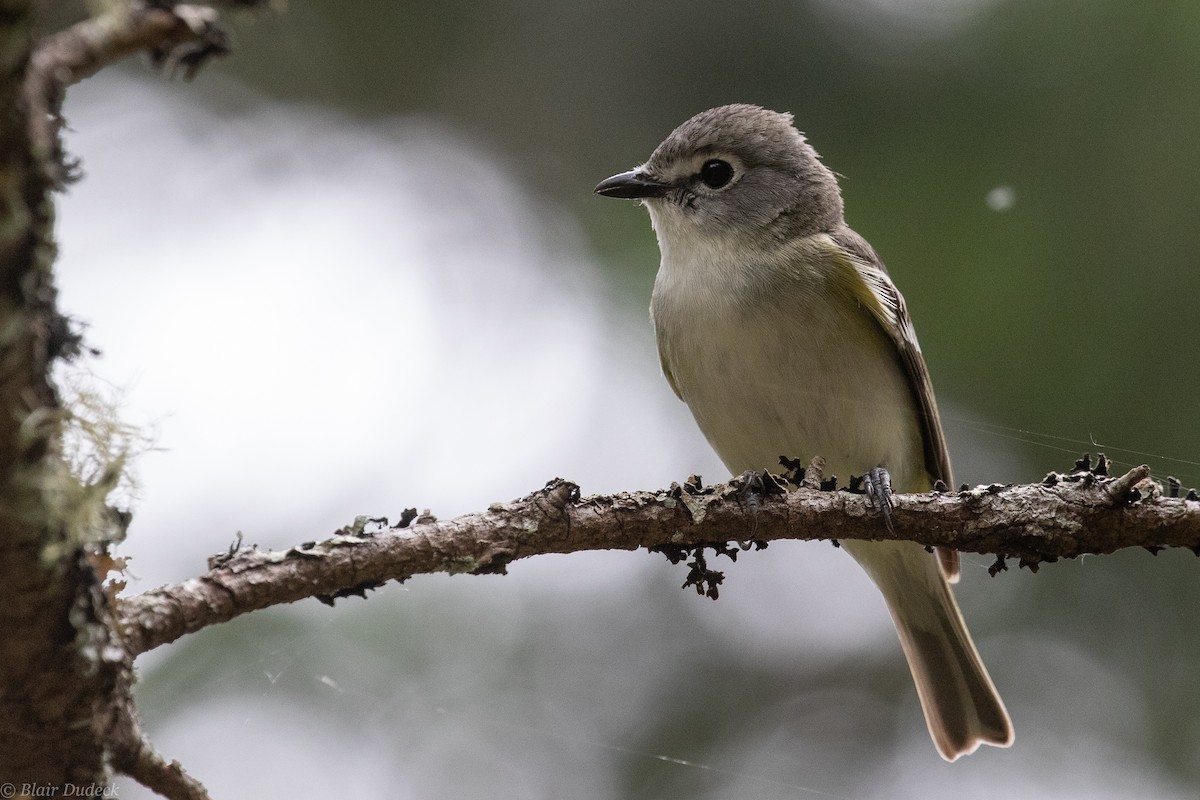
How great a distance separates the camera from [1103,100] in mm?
4141

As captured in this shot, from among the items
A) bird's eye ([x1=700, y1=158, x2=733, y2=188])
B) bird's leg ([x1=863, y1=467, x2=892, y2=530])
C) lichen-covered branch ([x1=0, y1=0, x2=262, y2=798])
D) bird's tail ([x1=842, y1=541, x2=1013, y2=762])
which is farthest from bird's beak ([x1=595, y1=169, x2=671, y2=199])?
lichen-covered branch ([x1=0, y1=0, x2=262, y2=798])

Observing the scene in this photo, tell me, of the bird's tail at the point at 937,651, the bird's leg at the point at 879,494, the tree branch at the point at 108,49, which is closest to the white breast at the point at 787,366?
the bird's tail at the point at 937,651

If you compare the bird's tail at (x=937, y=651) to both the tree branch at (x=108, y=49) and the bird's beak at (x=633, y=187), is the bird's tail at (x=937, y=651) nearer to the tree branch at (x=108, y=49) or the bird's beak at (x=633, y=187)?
the bird's beak at (x=633, y=187)

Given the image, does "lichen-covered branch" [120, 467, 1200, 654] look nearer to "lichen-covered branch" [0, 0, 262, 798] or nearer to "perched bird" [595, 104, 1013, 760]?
"lichen-covered branch" [0, 0, 262, 798]

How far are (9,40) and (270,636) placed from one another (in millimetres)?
3622

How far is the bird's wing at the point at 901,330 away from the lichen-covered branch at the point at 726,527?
151 cm

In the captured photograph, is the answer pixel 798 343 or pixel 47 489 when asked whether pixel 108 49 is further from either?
pixel 798 343

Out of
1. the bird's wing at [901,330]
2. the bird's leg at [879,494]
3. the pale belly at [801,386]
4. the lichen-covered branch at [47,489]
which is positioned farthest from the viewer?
the bird's wing at [901,330]

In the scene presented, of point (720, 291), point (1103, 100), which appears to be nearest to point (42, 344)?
point (720, 291)

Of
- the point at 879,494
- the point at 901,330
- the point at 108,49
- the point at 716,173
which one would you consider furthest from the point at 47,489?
the point at 716,173

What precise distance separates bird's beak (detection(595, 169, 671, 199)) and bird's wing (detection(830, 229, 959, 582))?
72cm

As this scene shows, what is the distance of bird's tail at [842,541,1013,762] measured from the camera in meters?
4.11

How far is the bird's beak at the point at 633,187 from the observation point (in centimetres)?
435

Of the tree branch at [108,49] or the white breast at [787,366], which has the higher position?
the white breast at [787,366]
